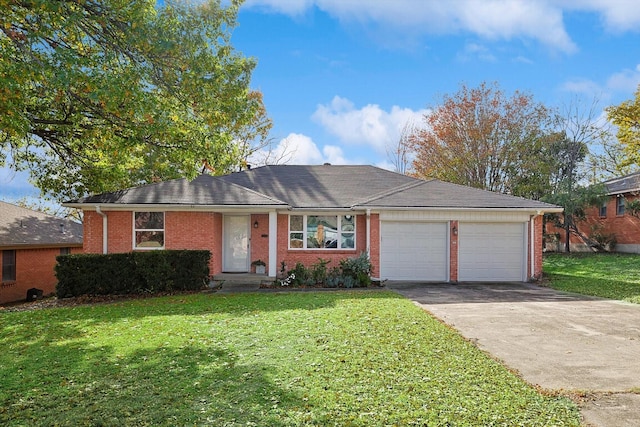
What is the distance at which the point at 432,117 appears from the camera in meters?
26.9

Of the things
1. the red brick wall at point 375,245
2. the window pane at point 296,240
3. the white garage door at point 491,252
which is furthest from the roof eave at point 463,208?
the window pane at point 296,240

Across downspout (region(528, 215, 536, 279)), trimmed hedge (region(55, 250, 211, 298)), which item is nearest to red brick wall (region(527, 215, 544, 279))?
downspout (region(528, 215, 536, 279))

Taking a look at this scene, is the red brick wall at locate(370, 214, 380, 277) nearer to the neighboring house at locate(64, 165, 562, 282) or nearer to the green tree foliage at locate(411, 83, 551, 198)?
the neighboring house at locate(64, 165, 562, 282)

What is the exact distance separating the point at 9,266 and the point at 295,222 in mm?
13405

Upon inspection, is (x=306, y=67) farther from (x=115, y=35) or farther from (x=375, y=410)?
(x=375, y=410)

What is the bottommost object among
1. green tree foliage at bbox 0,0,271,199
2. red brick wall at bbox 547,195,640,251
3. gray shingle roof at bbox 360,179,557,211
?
red brick wall at bbox 547,195,640,251

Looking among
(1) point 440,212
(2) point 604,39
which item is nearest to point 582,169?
(2) point 604,39

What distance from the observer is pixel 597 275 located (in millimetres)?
16250

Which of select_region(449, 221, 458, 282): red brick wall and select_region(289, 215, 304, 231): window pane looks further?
select_region(289, 215, 304, 231): window pane

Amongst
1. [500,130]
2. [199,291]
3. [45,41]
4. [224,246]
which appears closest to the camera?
[45,41]

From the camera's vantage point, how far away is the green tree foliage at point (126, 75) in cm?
817

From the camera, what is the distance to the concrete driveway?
461 centimetres

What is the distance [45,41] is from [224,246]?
8710 millimetres

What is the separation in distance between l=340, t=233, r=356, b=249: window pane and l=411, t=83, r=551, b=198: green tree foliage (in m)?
13.4
